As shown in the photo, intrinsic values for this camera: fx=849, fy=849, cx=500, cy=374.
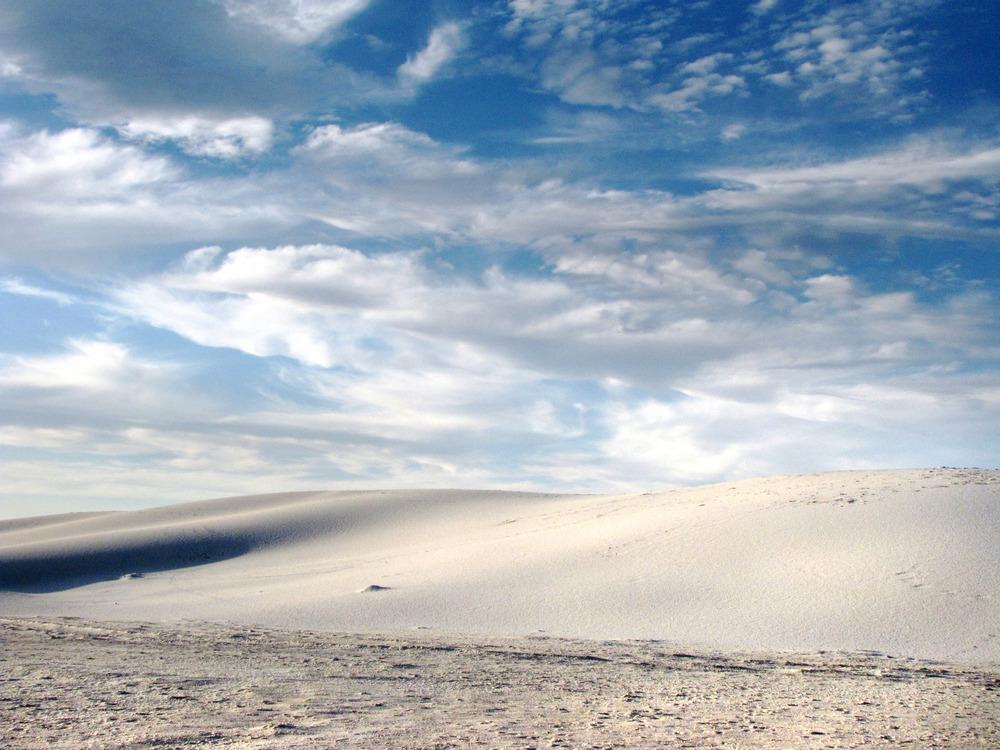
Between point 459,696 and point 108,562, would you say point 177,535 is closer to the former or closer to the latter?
point 108,562

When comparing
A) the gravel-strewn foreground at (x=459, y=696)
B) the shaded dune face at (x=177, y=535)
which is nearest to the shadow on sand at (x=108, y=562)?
the shaded dune face at (x=177, y=535)

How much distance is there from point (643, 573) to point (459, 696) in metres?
10.5

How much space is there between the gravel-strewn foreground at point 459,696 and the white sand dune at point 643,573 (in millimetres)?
2669

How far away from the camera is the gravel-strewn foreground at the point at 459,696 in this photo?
20.4 feet

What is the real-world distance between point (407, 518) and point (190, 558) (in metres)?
8.45

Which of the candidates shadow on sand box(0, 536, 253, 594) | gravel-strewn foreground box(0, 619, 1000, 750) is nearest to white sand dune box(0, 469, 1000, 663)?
shadow on sand box(0, 536, 253, 594)

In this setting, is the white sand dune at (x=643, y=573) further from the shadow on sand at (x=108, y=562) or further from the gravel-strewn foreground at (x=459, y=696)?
the gravel-strewn foreground at (x=459, y=696)

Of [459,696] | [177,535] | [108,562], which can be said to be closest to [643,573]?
[459,696]

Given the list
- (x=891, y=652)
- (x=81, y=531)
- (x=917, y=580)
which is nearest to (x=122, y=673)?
(x=891, y=652)

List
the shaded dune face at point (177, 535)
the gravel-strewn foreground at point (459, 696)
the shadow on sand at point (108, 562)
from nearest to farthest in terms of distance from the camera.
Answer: the gravel-strewn foreground at point (459, 696), the shadow on sand at point (108, 562), the shaded dune face at point (177, 535)

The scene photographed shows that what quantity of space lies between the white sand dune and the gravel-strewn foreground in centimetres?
267

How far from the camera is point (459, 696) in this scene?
7902mm

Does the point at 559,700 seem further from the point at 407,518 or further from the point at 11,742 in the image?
the point at 407,518

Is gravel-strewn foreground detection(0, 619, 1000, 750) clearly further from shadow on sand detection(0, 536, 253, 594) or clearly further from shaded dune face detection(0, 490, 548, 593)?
shadow on sand detection(0, 536, 253, 594)
